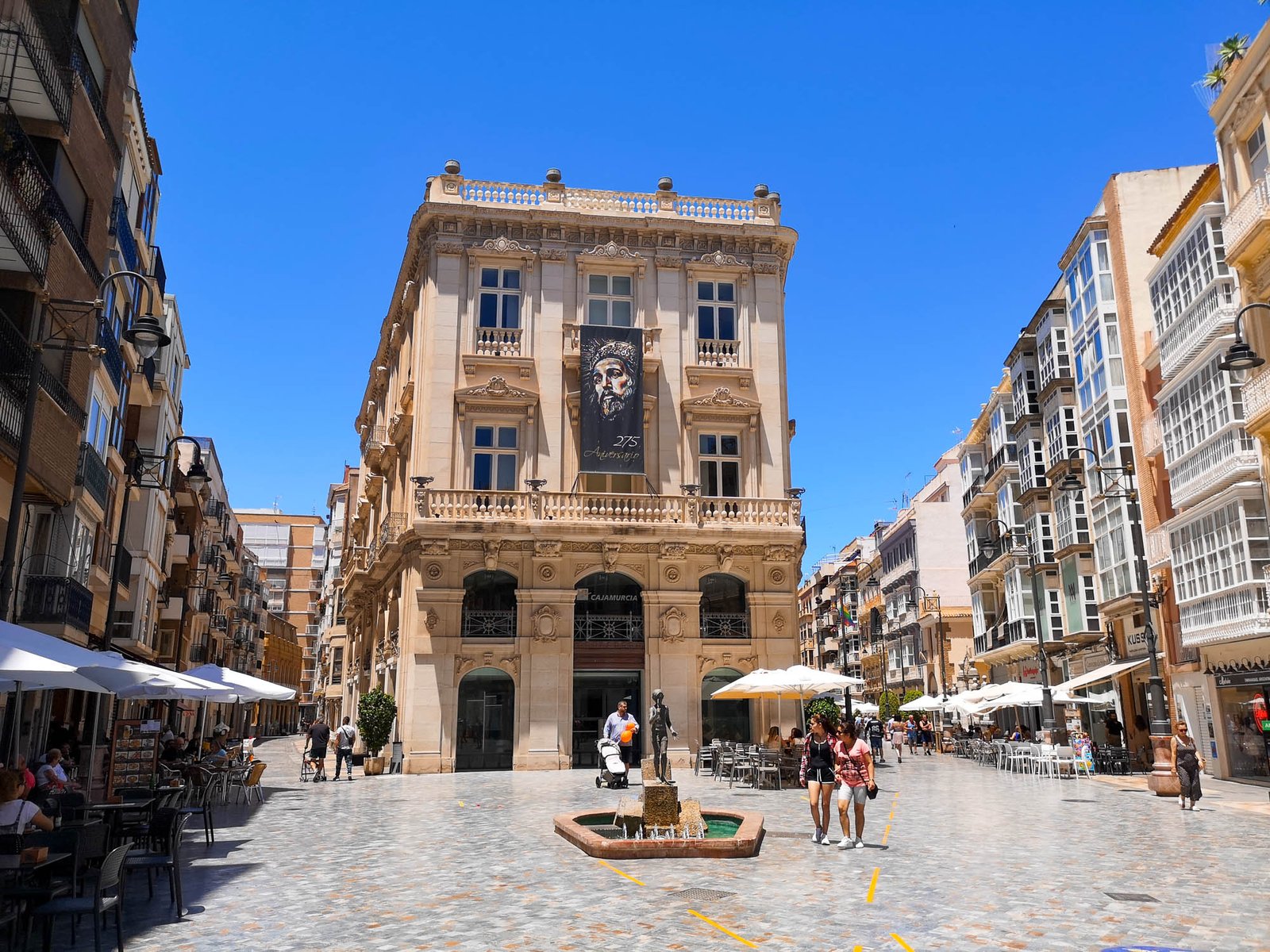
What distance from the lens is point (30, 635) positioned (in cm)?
1137

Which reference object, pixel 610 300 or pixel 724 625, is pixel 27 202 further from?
pixel 724 625

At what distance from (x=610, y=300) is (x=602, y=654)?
39.2 ft

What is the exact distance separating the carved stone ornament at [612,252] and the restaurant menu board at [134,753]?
814 inches

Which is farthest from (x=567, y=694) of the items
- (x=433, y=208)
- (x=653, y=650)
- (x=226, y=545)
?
(x=226, y=545)

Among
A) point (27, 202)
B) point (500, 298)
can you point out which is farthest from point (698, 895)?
point (500, 298)

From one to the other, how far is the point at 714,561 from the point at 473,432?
8.80 metres

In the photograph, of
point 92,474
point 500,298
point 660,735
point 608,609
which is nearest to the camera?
point 660,735

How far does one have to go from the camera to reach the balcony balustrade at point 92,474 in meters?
22.0

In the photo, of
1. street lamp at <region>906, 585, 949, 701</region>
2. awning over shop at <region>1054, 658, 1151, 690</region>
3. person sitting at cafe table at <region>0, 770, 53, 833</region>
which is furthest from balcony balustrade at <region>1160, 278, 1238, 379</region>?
street lamp at <region>906, 585, 949, 701</region>

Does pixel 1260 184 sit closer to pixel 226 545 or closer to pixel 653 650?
pixel 653 650

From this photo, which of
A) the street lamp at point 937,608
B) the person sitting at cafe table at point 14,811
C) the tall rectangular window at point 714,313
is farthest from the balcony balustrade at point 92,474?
the street lamp at point 937,608

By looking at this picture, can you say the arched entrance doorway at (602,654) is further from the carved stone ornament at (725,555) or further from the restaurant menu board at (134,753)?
the restaurant menu board at (134,753)

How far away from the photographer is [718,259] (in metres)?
34.3

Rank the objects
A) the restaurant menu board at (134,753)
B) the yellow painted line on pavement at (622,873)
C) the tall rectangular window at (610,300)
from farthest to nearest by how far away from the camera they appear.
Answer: the tall rectangular window at (610,300), the restaurant menu board at (134,753), the yellow painted line on pavement at (622,873)
